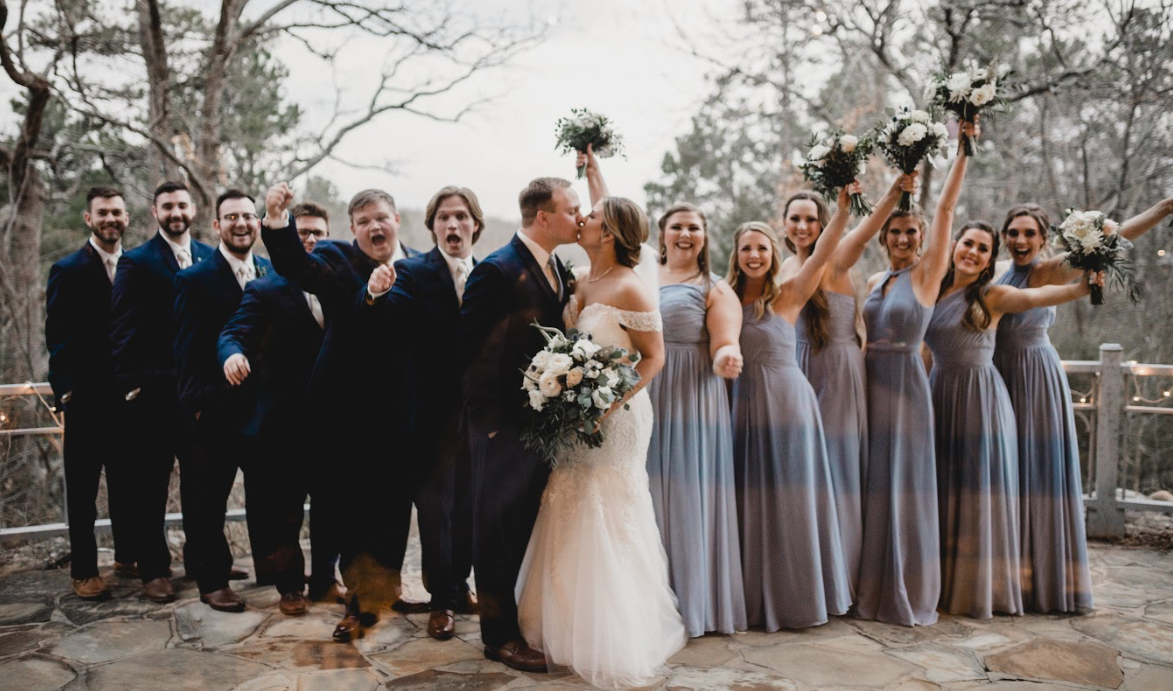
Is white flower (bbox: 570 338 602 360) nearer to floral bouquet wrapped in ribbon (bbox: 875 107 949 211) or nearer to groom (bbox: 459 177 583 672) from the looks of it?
groom (bbox: 459 177 583 672)

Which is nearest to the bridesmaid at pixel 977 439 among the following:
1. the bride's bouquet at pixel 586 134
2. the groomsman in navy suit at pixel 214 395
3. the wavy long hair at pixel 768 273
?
the wavy long hair at pixel 768 273

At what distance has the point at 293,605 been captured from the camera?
4324 millimetres

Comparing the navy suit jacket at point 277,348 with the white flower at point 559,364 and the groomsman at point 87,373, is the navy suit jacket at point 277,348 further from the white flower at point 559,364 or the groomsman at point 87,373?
the white flower at point 559,364

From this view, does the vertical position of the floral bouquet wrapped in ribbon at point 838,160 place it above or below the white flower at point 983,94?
below

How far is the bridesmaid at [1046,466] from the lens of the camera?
14.6 ft

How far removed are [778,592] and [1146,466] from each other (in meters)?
8.47

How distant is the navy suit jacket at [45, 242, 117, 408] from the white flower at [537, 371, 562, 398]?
2898 mm

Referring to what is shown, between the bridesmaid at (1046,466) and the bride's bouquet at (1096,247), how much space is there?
201mm

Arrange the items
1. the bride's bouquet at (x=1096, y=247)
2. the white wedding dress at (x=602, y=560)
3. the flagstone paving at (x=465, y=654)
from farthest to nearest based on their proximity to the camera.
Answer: the bride's bouquet at (x=1096, y=247) < the flagstone paving at (x=465, y=654) < the white wedding dress at (x=602, y=560)

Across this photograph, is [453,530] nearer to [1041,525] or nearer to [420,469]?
[420,469]

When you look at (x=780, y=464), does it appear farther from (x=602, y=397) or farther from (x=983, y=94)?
(x=983, y=94)

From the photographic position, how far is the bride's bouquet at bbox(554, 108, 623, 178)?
451cm

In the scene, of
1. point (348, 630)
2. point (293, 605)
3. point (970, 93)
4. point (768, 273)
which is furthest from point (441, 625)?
point (970, 93)

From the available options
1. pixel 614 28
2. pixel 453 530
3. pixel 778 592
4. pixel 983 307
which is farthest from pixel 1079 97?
pixel 453 530
